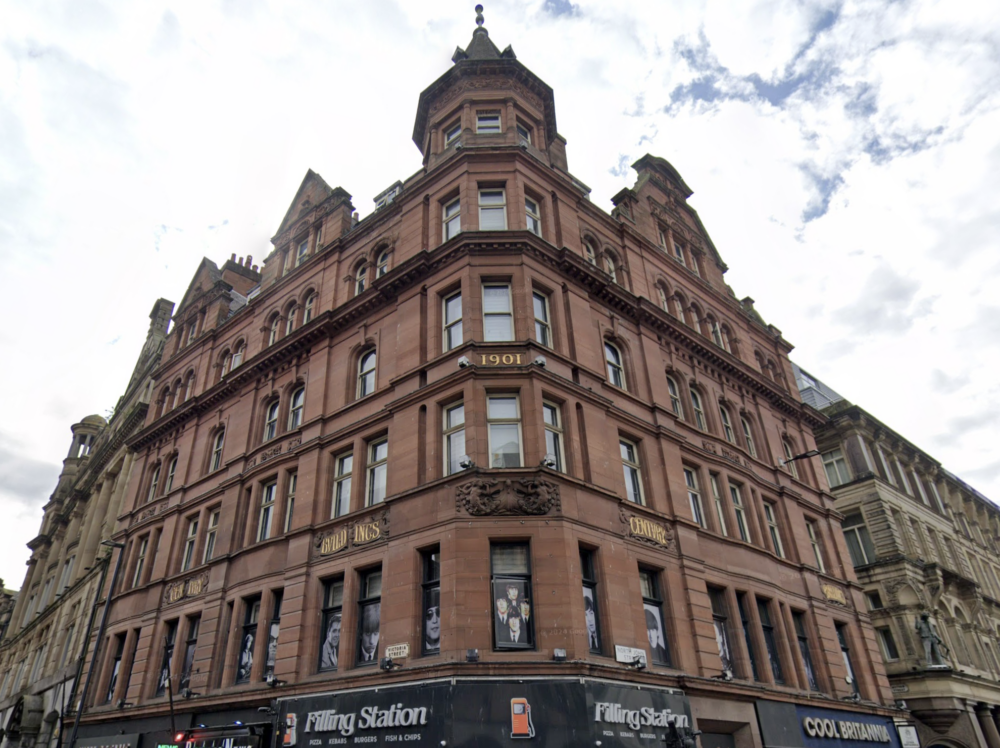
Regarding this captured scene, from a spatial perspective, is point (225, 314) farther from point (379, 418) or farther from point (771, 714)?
point (771, 714)

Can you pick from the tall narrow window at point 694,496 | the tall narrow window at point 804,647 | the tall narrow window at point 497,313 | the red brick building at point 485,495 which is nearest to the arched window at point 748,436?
the red brick building at point 485,495

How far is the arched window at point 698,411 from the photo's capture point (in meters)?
27.5

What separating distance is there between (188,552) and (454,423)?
50.9 ft

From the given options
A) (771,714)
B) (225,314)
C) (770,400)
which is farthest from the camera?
(225,314)

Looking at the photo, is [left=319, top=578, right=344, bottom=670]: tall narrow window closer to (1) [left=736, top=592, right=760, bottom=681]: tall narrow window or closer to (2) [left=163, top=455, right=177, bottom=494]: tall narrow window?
(1) [left=736, top=592, right=760, bottom=681]: tall narrow window

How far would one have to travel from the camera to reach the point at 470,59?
29078 millimetres

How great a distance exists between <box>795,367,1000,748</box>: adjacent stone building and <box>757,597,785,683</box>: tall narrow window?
1322cm

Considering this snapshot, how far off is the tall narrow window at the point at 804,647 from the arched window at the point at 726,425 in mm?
7188

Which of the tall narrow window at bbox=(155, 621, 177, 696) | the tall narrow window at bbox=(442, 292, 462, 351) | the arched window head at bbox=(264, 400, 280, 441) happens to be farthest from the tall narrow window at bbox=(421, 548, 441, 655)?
the tall narrow window at bbox=(155, 621, 177, 696)

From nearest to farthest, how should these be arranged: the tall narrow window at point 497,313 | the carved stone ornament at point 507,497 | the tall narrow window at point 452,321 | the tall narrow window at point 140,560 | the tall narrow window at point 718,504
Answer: the carved stone ornament at point 507,497 → the tall narrow window at point 497,313 → the tall narrow window at point 452,321 → the tall narrow window at point 718,504 → the tall narrow window at point 140,560

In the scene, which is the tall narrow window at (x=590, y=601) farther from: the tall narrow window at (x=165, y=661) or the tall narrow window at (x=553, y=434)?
the tall narrow window at (x=165, y=661)

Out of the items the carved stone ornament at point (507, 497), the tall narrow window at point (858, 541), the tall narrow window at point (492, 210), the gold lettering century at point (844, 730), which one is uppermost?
the tall narrow window at point (492, 210)

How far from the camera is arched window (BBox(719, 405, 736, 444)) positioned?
28828 mm

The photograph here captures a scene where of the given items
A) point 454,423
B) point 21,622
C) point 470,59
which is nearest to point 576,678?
point 454,423
